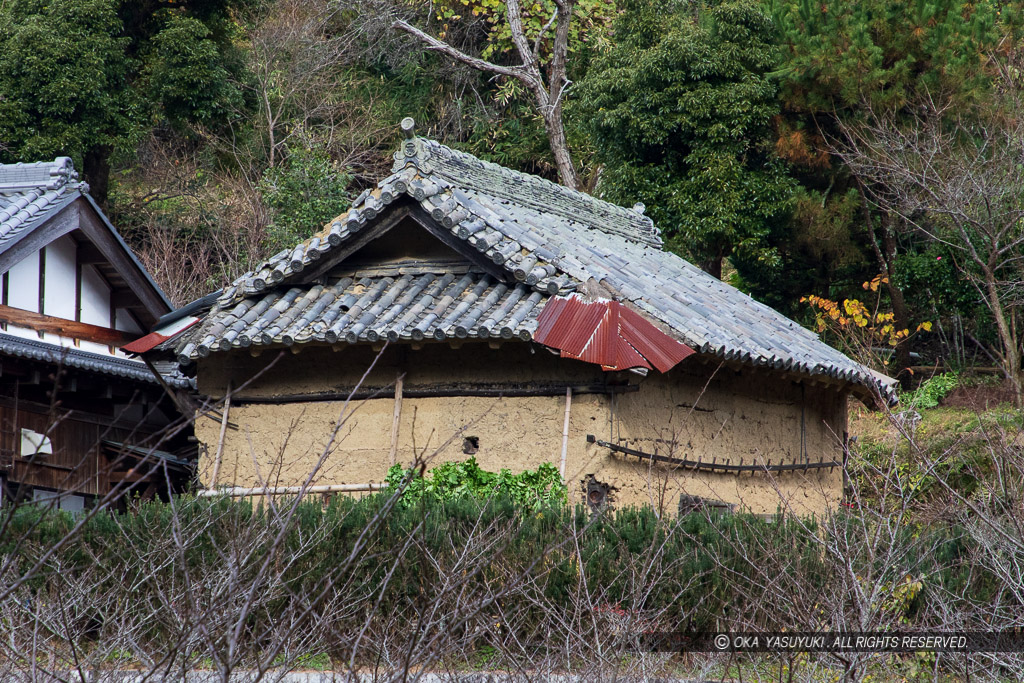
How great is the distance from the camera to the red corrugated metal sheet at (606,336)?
9.12 metres

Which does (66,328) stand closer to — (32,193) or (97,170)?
(32,193)

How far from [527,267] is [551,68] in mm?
16150

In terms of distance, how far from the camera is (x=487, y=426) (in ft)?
33.0

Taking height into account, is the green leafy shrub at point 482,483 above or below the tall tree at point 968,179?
below

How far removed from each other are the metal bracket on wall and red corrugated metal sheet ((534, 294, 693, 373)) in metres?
0.89

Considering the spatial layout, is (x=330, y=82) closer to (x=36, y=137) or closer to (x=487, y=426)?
(x=36, y=137)

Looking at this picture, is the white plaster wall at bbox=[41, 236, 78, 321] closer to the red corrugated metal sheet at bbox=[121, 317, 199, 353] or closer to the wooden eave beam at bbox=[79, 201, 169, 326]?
the wooden eave beam at bbox=[79, 201, 169, 326]

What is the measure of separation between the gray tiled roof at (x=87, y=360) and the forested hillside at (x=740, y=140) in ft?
24.4

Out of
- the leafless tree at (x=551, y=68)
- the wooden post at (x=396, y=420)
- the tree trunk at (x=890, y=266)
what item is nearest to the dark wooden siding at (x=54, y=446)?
the wooden post at (x=396, y=420)

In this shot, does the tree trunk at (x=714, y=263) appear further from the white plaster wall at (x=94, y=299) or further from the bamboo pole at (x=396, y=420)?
the bamboo pole at (x=396, y=420)

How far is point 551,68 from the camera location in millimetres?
25000

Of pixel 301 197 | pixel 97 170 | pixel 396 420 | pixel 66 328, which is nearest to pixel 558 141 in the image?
pixel 301 197

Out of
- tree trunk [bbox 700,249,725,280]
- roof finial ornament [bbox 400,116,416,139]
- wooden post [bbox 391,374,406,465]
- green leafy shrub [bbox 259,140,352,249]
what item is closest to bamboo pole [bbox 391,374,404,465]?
wooden post [bbox 391,374,406,465]

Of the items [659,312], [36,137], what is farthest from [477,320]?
[36,137]
